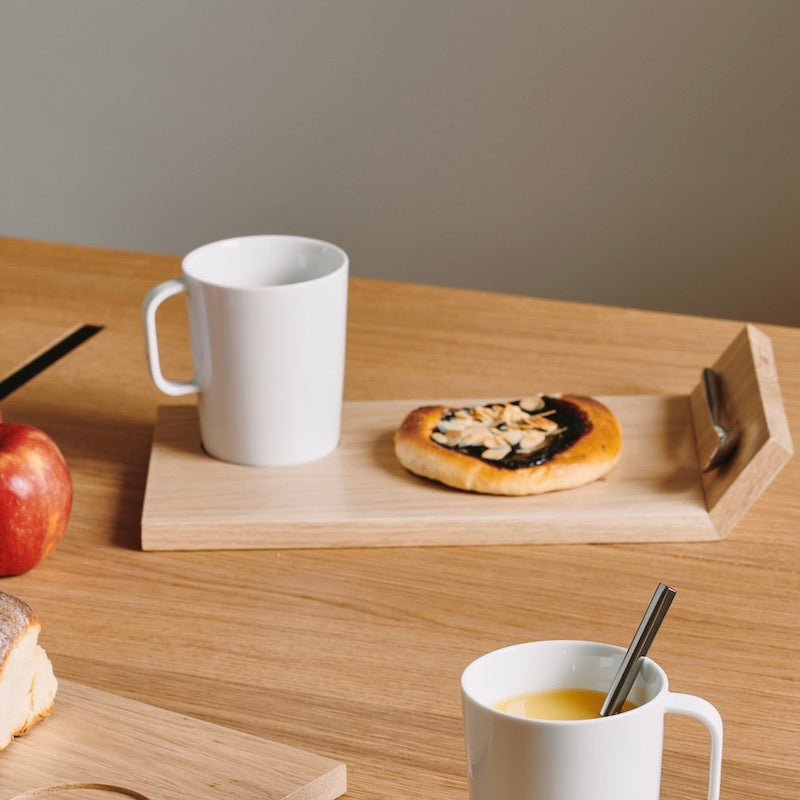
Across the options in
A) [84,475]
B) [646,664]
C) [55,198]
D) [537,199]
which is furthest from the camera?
[55,198]

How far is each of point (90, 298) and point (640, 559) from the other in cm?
80

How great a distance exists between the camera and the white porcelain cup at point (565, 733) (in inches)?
19.2

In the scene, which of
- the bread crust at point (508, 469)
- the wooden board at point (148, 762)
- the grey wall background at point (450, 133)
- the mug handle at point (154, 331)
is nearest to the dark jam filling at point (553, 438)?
the bread crust at point (508, 469)

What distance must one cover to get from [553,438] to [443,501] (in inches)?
4.6

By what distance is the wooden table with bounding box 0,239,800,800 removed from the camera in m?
0.67

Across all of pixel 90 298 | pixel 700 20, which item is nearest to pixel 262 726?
pixel 90 298

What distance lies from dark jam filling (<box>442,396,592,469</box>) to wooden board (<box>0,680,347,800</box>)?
1.12 ft

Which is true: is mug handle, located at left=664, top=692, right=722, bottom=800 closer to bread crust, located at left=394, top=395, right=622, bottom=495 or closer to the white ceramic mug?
bread crust, located at left=394, top=395, right=622, bottom=495

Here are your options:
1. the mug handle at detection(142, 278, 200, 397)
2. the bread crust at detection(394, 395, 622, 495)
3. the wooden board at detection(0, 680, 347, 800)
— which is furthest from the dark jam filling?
the wooden board at detection(0, 680, 347, 800)

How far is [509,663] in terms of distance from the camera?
53 cm

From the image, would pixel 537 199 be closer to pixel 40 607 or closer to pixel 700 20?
pixel 700 20

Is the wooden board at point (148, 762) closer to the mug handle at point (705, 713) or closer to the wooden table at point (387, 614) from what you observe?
the wooden table at point (387, 614)

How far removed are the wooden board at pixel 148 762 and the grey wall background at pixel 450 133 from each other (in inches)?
88.8

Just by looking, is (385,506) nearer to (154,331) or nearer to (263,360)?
(263,360)
